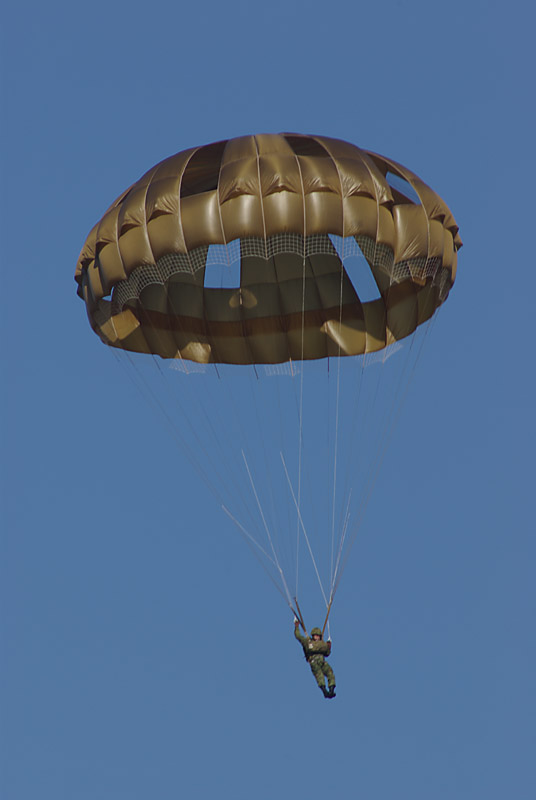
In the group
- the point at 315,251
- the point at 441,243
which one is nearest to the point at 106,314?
the point at 315,251

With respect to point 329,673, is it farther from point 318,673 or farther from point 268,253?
point 268,253

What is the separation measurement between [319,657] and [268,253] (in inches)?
287

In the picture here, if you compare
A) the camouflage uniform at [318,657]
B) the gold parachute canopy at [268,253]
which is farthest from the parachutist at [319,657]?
the gold parachute canopy at [268,253]

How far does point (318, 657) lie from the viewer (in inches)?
1156

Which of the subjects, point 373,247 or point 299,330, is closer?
point 373,247

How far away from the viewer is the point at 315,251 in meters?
30.1

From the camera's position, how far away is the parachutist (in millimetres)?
29219

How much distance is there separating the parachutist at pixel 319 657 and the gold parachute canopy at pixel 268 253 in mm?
6131

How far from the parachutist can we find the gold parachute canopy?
6131 mm

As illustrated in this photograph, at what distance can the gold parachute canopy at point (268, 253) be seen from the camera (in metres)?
29.2

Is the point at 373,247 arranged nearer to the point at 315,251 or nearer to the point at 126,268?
the point at 315,251

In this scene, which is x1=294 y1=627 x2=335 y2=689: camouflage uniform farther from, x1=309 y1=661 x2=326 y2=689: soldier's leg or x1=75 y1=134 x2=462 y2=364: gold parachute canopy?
x1=75 y1=134 x2=462 y2=364: gold parachute canopy

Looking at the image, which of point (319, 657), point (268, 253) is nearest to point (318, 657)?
point (319, 657)

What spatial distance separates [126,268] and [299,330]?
4.58 m
